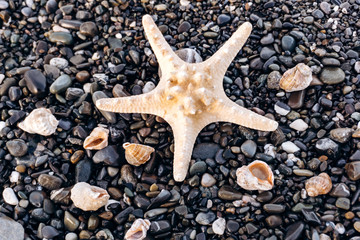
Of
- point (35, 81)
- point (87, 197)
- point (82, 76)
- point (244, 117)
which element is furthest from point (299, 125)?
point (35, 81)

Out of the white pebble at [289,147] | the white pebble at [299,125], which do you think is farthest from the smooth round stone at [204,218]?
the white pebble at [299,125]

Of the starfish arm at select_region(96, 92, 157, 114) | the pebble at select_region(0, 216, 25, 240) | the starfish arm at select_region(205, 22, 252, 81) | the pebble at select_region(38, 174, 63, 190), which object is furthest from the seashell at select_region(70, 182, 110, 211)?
the starfish arm at select_region(205, 22, 252, 81)

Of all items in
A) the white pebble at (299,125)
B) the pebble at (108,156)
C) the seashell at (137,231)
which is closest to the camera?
the seashell at (137,231)

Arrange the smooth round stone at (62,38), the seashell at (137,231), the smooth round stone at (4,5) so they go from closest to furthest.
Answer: the seashell at (137,231) → the smooth round stone at (62,38) → the smooth round stone at (4,5)

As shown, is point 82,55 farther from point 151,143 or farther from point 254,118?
point 254,118

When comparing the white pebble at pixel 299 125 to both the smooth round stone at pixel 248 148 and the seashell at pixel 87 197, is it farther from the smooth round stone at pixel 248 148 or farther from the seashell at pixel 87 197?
the seashell at pixel 87 197

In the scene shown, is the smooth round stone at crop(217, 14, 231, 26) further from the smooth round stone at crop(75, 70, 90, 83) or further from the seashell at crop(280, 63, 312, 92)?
the smooth round stone at crop(75, 70, 90, 83)

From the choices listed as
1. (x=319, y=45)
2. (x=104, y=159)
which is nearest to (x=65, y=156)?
(x=104, y=159)
